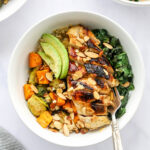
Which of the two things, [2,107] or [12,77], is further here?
[2,107]

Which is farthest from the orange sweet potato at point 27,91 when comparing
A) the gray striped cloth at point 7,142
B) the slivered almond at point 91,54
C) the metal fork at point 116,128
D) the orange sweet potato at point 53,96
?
the metal fork at point 116,128

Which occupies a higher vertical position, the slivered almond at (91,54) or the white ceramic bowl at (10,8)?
the white ceramic bowl at (10,8)

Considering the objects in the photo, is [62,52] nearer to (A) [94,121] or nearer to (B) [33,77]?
(B) [33,77]

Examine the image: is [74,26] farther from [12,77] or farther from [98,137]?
[98,137]

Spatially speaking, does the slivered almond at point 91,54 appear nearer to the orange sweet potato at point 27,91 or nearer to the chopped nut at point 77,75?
the chopped nut at point 77,75

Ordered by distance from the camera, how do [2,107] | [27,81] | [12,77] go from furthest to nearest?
[2,107]
[27,81]
[12,77]

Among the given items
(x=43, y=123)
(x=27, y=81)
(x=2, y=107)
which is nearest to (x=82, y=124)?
(x=43, y=123)

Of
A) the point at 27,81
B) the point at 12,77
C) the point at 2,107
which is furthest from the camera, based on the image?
the point at 2,107

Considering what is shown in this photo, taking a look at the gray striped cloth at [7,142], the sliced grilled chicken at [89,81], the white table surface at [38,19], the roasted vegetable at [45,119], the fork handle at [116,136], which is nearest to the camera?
the fork handle at [116,136]

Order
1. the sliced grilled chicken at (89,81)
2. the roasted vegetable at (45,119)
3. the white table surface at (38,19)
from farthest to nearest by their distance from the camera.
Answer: the white table surface at (38,19) < the roasted vegetable at (45,119) < the sliced grilled chicken at (89,81)
